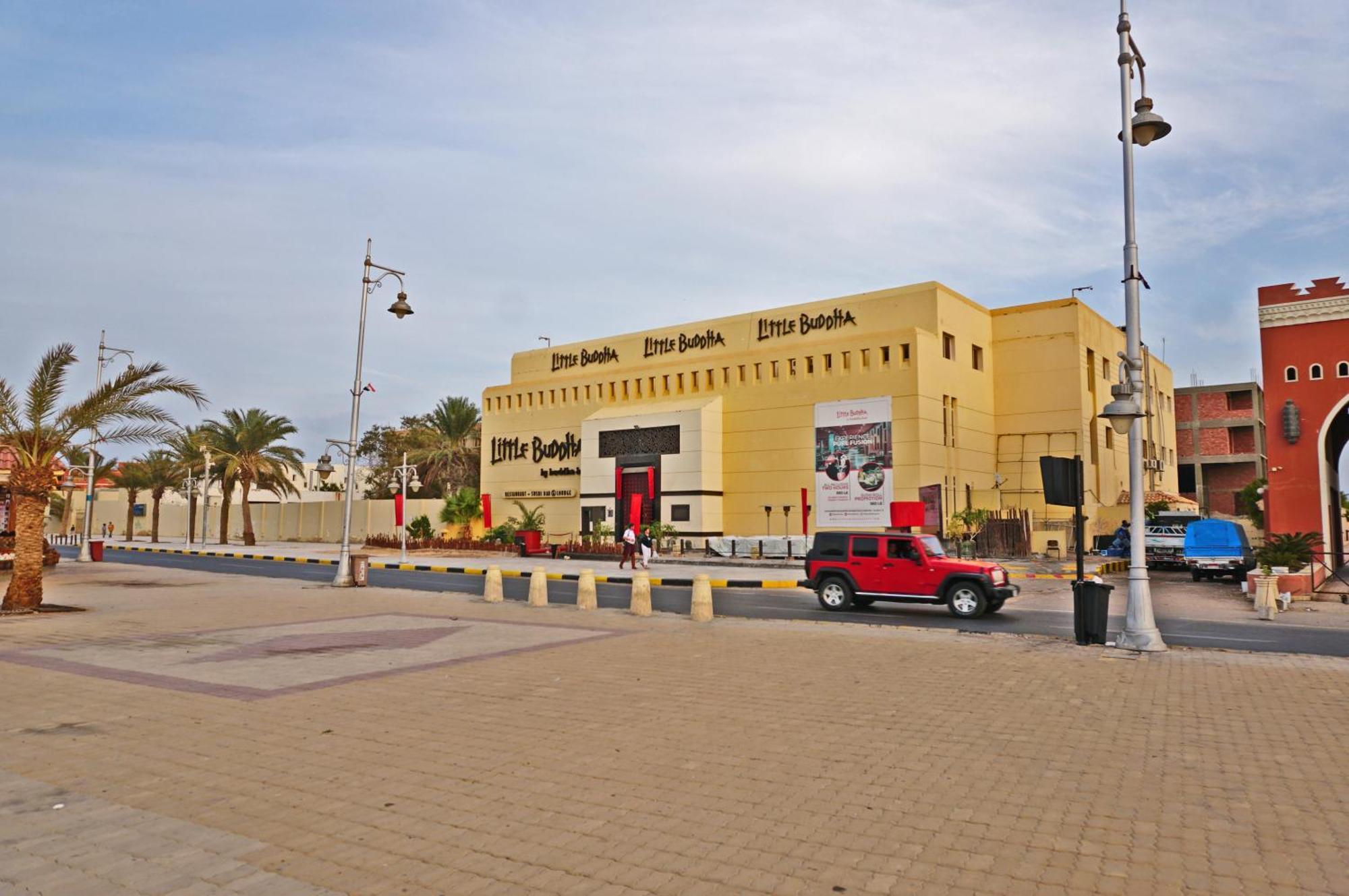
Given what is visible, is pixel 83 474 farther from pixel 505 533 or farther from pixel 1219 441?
pixel 1219 441

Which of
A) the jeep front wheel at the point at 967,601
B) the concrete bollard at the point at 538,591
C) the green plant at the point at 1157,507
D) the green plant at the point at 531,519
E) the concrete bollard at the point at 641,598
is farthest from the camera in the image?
the green plant at the point at 531,519

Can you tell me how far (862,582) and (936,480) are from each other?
2264 cm

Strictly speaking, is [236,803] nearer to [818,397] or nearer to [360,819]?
[360,819]

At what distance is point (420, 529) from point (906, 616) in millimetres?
42168

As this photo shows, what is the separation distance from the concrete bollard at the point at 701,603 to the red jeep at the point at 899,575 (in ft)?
9.42

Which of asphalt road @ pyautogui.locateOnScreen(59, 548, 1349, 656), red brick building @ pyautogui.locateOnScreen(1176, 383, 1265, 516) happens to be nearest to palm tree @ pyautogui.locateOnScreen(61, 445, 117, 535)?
asphalt road @ pyautogui.locateOnScreen(59, 548, 1349, 656)

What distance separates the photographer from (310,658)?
1171 cm

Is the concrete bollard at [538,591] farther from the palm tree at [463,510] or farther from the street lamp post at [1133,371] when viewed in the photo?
the palm tree at [463,510]

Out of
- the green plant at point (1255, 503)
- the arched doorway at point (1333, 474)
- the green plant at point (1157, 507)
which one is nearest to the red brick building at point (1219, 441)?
the green plant at point (1255, 503)

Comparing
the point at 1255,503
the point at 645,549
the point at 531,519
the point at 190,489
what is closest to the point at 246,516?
the point at 190,489

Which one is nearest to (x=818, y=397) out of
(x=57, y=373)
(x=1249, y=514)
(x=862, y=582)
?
(x=862, y=582)

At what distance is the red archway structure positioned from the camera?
2147 centimetres

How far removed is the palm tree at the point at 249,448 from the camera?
178 ft

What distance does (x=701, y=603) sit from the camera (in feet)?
56.1
